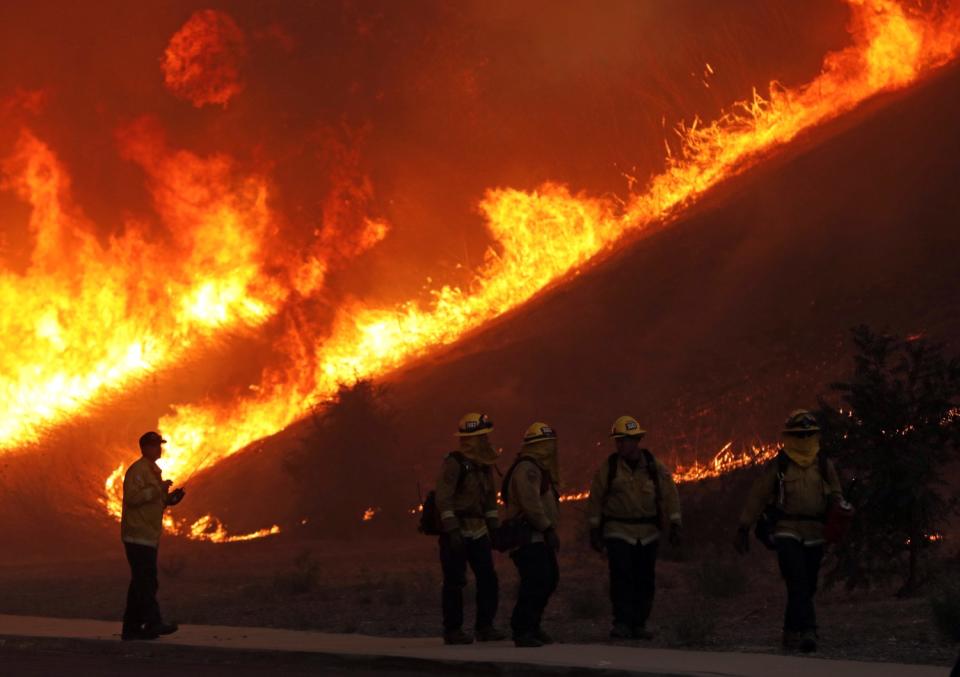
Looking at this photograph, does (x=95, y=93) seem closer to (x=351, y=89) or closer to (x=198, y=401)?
(x=351, y=89)

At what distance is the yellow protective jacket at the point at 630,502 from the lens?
1405cm

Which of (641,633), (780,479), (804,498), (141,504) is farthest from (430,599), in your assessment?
(804,498)

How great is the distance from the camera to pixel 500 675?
39.9 feet

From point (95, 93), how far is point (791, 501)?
144 feet

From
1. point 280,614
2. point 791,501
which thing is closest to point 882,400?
point 791,501

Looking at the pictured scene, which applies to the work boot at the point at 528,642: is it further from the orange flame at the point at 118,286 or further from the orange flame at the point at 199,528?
the orange flame at the point at 118,286

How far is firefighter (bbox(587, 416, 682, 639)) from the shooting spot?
14055 mm

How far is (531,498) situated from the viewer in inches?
529

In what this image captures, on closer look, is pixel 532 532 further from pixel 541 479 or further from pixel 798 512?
pixel 798 512

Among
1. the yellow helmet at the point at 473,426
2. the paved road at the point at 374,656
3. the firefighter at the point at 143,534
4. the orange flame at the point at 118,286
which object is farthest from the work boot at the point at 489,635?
the orange flame at the point at 118,286

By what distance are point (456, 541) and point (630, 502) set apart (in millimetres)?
1667

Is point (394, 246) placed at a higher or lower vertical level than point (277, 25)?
lower

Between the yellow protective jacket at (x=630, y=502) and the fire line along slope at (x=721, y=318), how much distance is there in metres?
19.3

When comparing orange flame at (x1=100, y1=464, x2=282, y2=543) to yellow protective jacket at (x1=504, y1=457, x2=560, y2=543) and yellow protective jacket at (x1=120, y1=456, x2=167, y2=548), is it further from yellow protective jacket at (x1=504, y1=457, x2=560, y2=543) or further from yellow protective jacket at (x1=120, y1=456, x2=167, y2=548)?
yellow protective jacket at (x1=504, y1=457, x2=560, y2=543)
